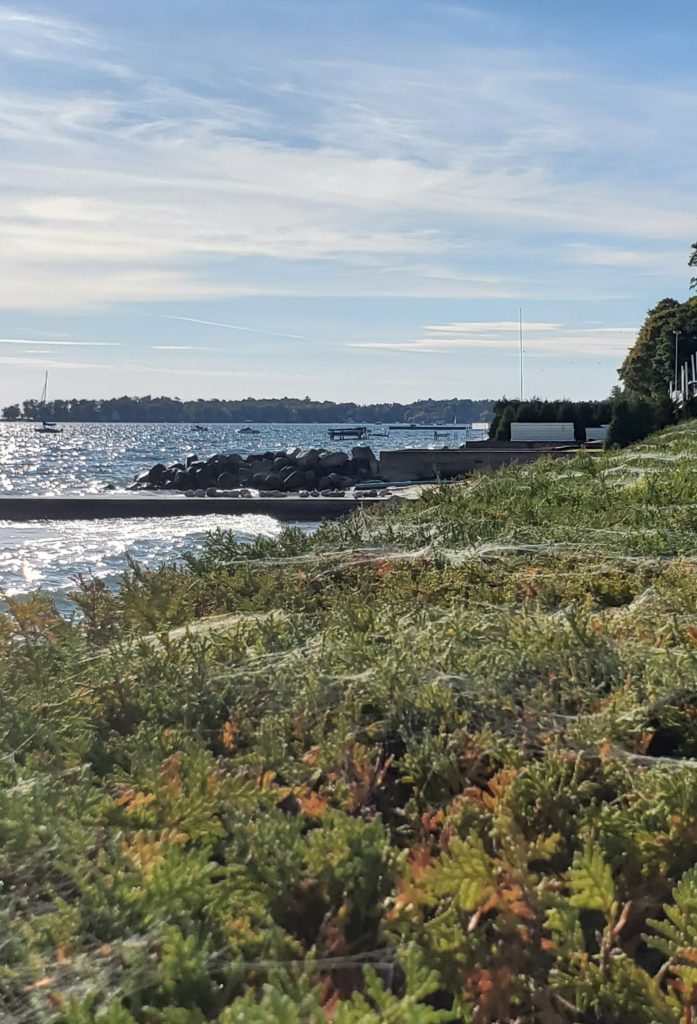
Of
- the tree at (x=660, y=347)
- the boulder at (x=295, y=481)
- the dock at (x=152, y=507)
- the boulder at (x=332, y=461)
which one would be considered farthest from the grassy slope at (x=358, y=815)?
the tree at (x=660, y=347)

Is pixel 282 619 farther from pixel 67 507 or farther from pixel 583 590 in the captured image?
pixel 67 507

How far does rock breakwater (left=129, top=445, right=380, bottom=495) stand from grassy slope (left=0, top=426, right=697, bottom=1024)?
3446cm

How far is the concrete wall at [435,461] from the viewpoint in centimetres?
3408

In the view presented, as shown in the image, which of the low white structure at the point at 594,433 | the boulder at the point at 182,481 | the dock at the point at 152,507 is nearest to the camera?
the dock at the point at 152,507

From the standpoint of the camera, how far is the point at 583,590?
12.7 feet

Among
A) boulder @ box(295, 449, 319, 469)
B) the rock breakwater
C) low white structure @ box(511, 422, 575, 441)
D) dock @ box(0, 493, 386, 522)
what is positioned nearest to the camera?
dock @ box(0, 493, 386, 522)

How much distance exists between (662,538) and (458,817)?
2.97 m

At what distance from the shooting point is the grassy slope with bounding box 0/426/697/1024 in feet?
5.83

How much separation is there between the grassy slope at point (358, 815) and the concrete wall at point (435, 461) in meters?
30.2

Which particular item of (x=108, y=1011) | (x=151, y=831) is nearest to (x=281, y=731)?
(x=151, y=831)

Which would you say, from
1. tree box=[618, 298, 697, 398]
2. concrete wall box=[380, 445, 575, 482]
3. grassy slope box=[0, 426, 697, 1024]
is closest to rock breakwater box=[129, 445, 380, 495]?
concrete wall box=[380, 445, 575, 482]

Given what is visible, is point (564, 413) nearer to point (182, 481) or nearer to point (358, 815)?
point (182, 481)

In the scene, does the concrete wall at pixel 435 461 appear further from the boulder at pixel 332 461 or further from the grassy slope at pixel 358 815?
the grassy slope at pixel 358 815

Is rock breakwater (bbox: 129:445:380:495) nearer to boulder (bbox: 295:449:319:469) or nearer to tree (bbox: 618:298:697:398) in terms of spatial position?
boulder (bbox: 295:449:319:469)
